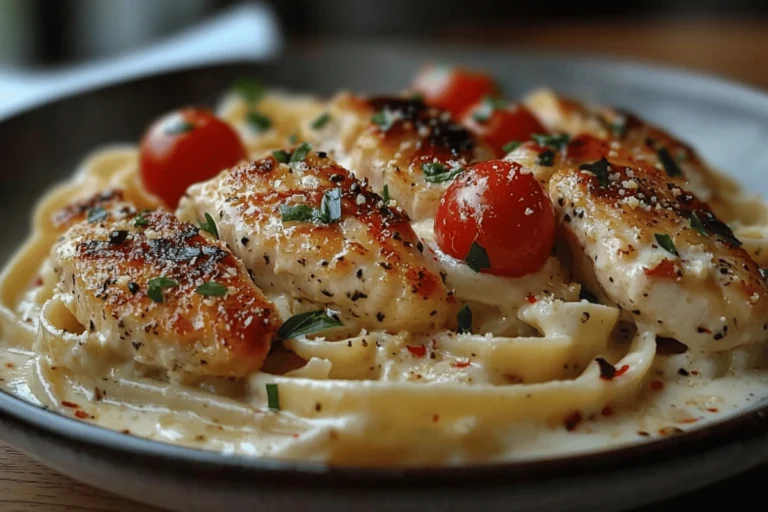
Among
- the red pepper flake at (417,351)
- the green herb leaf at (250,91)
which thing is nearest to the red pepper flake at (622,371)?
the red pepper flake at (417,351)

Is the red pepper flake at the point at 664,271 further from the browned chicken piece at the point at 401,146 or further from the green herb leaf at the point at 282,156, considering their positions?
the green herb leaf at the point at 282,156

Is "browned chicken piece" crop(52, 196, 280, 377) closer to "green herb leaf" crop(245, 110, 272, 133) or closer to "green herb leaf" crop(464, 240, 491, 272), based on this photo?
"green herb leaf" crop(464, 240, 491, 272)

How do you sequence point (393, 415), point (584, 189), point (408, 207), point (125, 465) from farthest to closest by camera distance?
point (408, 207) → point (584, 189) → point (393, 415) → point (125, 465)

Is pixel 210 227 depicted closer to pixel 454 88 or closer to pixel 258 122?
pixel 258 122

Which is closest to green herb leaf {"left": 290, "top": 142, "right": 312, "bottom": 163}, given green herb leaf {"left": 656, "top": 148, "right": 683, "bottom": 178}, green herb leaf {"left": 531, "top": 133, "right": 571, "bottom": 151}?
green herb leaf {"left": 531, "top": 133, "right": 571, "bottom": 151}

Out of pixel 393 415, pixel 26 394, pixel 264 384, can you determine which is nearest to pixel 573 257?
A: pixel 393 415

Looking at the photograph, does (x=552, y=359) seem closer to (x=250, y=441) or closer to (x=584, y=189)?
(x=584, y=189)
